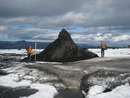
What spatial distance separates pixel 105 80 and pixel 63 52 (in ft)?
39.7

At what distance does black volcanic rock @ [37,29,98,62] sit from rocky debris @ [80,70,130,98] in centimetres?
996

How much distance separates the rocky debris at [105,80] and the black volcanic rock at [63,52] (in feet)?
32.7

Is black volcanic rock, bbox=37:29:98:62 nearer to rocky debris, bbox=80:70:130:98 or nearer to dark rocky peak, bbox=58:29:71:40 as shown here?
dark rocky peak, bbox=58:29:71:40

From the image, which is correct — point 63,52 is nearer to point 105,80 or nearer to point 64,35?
point 64,35

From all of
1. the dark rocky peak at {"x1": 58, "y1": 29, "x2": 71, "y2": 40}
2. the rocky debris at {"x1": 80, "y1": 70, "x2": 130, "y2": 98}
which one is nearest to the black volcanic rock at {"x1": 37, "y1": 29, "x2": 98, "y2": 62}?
the dark rocky peak at {"x1": 58, "y1": 29, "x2": 71, "y2": 40}

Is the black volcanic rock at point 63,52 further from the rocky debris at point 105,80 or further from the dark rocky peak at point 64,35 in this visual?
the rocky debris at point 105,80

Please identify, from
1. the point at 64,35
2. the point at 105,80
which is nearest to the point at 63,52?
the point at 64,35

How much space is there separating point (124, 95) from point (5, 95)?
5.14m

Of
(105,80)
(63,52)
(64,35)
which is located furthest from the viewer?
(64,35)

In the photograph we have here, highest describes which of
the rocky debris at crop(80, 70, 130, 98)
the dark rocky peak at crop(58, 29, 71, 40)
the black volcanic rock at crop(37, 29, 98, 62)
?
the dark rocky peak at crop(58, 29, 71, 40)

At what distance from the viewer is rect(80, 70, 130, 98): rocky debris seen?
11.6 meters

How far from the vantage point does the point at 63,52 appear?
954 inches

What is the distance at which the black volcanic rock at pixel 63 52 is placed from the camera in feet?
77.4

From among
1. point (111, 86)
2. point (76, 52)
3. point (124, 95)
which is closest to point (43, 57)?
point (76, 52)
